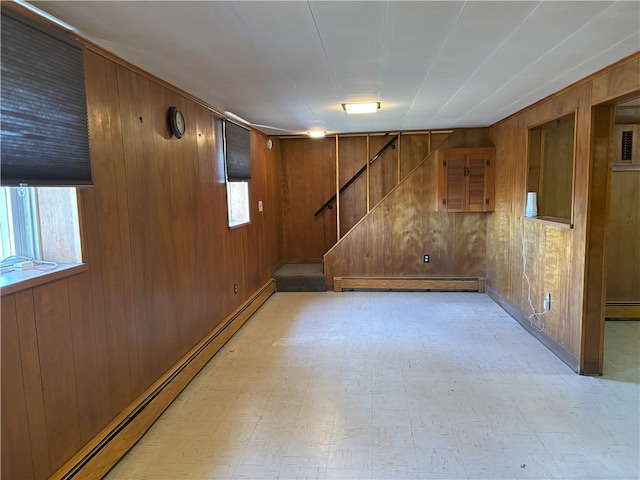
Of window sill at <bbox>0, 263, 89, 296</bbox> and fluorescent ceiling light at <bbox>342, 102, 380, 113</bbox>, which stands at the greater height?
fluorescent ceiling light at <bbox>342, 102, 380, 113</bbox>

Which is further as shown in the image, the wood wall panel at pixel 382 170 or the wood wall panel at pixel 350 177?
the wood wall panel at pixel 350 177

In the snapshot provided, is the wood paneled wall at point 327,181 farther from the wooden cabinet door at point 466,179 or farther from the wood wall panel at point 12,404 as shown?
the wood wall panel at point 12,404

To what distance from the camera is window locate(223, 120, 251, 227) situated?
3.99 m

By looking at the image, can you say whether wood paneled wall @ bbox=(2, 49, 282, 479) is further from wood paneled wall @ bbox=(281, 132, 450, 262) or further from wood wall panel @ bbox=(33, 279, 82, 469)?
wood paneled wall @ bbox=(281, 132, 450, 262)

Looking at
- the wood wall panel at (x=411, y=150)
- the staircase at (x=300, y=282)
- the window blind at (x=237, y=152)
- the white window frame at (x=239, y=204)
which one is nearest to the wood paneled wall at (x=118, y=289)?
the window blind at (x=237, y=152)

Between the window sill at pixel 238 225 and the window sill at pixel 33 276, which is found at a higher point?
the window sill at pixel 238 225

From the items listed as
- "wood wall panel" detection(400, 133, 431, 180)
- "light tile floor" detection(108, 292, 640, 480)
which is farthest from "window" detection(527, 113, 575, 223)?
"wood wall panel" detection(400, 133, 431, 180)

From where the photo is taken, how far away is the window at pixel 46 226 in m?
1.79

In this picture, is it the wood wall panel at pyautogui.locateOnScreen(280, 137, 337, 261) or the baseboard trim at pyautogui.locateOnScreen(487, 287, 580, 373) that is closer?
the baseboard trim at pyautogui.locateOnScreen(487, 287, 580, 373)

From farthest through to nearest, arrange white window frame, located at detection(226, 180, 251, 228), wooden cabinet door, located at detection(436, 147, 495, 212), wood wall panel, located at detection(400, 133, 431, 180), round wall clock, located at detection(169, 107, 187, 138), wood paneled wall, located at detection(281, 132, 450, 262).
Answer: wood paneled wall, located at detection(281, 132, 450, 262)
wood wall panel, located at detection(400, 133, 431, 180)
wooden cabinet door, located at detection(436, 147, 495, 212)
white window frame, located at detection(226, 180, 251, 228)
round wall clock, located at detection(169, 107, 187, 138)

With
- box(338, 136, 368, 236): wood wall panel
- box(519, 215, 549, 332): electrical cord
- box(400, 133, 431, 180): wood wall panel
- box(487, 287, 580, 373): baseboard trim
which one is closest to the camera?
box(487, 287, 580, 373): baseboard trim

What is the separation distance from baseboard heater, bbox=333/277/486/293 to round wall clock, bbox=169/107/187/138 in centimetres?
327

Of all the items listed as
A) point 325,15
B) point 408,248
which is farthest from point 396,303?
point 325,15

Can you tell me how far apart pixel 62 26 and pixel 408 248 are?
464cm
